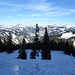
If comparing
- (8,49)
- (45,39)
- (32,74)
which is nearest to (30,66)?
(32,74)

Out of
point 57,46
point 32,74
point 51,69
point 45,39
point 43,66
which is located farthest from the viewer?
point 57,46

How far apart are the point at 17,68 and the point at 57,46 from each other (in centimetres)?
7876

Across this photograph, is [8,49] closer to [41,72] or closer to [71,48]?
[71,48]

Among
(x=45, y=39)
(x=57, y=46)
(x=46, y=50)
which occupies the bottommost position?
(x=57, y=46)

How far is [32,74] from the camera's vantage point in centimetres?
2378

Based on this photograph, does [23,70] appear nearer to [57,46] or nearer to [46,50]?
[46,50]

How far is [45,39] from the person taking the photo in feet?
179

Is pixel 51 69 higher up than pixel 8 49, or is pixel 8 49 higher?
pixel 51 69

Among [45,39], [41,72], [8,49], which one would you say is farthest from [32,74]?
[8,49]

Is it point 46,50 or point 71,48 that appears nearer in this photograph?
point 46,50

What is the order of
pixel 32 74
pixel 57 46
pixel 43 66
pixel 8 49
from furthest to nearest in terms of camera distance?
pixel 57 46 < pixel 8 49 < pixel 43 66 < pixel 32 74

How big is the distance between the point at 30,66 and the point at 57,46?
7740 cm

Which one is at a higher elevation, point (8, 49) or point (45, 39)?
point (45, 39)

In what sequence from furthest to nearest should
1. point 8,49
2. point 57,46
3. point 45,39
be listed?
point 57,46
point 8,49
point 45,39
